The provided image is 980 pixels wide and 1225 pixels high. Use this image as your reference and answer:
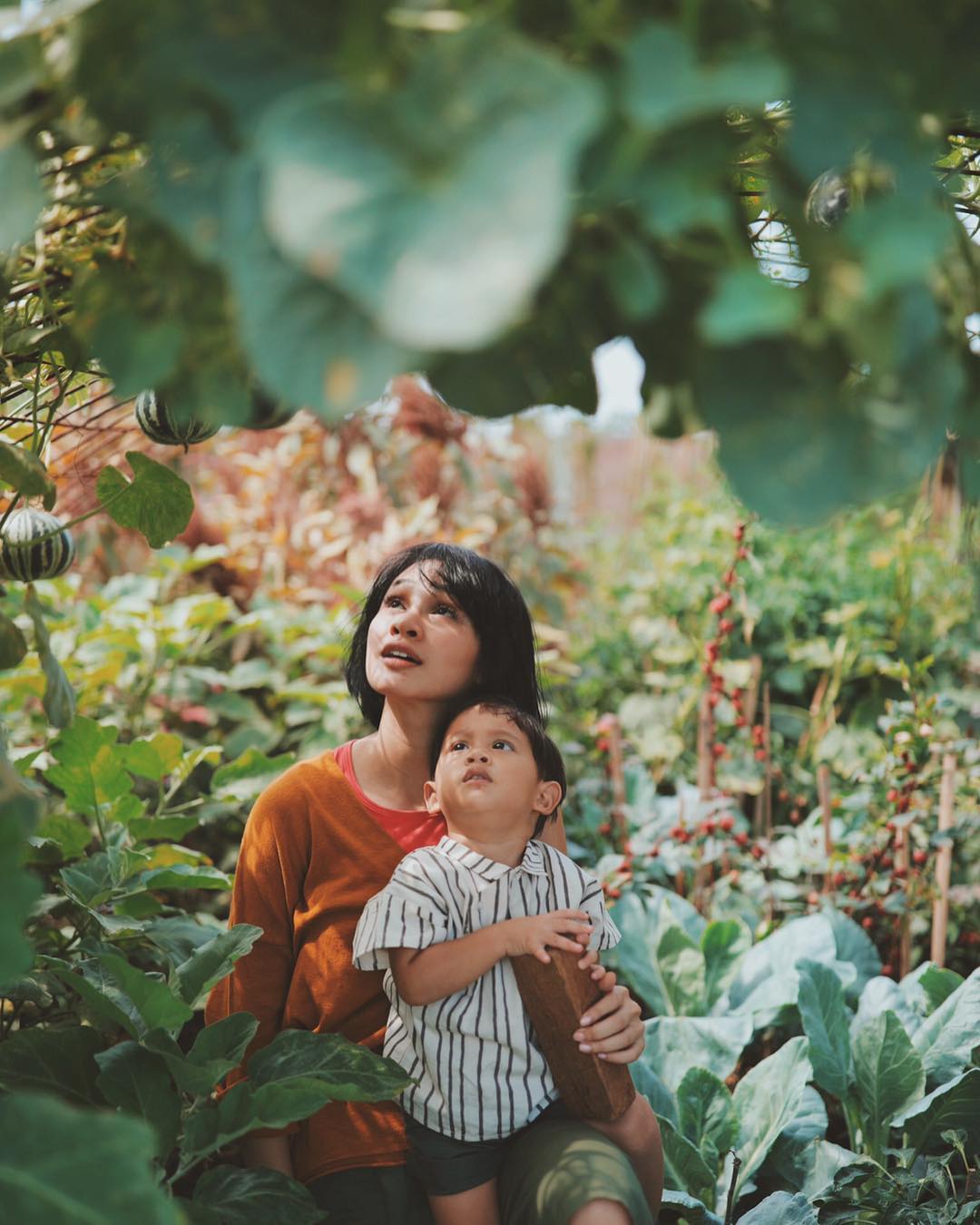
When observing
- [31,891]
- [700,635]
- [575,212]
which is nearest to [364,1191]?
[31,891]

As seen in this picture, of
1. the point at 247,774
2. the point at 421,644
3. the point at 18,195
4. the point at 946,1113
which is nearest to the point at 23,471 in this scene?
the point at 18,195

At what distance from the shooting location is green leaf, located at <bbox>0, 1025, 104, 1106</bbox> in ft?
3.72

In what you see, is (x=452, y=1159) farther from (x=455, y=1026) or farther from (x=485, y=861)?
(x=485, y=861)

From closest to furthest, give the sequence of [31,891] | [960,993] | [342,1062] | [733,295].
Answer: [733,295]
[31,891]
[342,1062]
[960,993]

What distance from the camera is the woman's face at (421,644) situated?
60.9 inches

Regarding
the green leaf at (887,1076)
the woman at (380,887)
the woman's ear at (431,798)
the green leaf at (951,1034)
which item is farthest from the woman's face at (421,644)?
the green leaf at (951,1034)

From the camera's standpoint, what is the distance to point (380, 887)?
4.92ft

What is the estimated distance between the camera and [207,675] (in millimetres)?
2574

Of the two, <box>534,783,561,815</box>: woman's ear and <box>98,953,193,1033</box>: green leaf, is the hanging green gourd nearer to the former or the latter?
<box>98,953,193,1033</box>: green leaf

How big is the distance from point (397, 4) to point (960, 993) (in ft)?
5.88

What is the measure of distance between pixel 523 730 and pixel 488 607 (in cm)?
22

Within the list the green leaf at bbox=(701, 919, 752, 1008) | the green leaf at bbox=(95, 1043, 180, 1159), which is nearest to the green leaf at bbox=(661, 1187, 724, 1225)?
the green leaf at bbox=(701, 919, 752, 1008)

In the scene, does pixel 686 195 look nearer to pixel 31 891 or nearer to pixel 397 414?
pixel 31 891

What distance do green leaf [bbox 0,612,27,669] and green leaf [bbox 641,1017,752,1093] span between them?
128 centimetres
